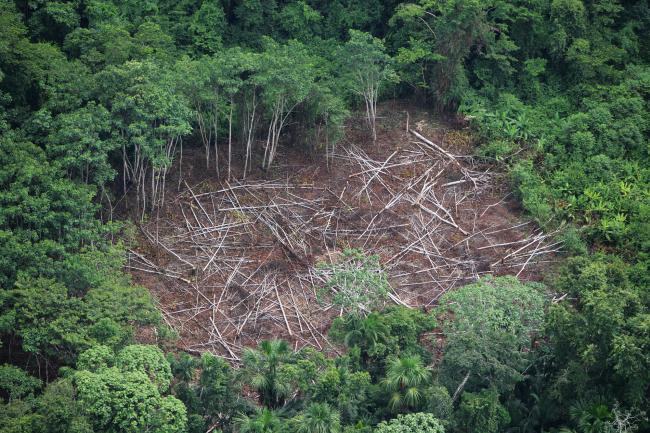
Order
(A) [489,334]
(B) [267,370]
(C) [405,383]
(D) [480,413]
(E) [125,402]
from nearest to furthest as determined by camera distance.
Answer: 1. (E) [125,402]
2. (D) [480,413]
3. (C) [405,383]
4. (B) [267,370]
5. (A) [489,334]

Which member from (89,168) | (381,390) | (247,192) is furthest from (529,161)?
(89,168)

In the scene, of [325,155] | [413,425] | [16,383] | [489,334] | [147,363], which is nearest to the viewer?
[413,425]

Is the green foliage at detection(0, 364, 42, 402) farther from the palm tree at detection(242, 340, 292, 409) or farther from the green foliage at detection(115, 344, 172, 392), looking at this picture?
the palm tree at detection(242, 340, 292, 409)

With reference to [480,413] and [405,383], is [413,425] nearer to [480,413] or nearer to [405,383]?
[405,383]

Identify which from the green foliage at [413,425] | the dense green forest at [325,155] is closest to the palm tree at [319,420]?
the dense green forest at [325,155]

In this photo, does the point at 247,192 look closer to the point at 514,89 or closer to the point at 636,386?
the point at 514,89

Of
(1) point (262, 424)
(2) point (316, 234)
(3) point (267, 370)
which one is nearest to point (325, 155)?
(2) point (316, 234)
